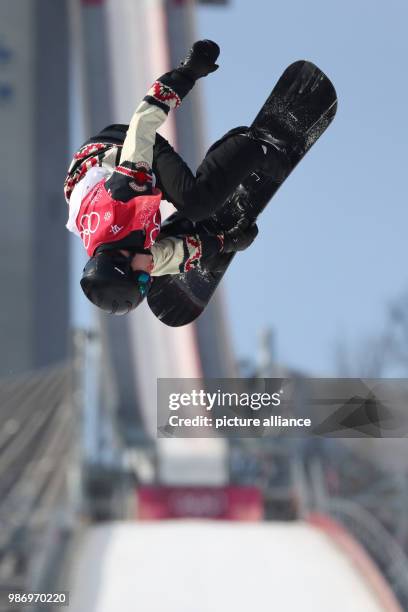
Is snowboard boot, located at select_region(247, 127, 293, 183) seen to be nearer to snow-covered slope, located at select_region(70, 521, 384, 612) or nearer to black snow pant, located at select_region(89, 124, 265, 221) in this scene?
black snow pant, located at select_region(89, 124, 265, 221)

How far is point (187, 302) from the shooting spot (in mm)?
4953

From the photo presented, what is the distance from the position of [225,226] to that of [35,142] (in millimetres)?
16045

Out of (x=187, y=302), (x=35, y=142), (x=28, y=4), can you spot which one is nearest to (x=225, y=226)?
(x=187, y=302)

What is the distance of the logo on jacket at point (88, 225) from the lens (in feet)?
13.9

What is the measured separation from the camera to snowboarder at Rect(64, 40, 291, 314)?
4.17 meters

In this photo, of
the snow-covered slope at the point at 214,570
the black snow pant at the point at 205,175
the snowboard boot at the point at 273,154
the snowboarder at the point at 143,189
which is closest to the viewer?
the snowboarder at the point at 143,189

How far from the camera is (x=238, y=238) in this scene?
188 inches

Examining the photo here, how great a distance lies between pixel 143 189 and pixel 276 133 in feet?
2.79

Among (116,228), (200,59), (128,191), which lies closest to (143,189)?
(128,191)

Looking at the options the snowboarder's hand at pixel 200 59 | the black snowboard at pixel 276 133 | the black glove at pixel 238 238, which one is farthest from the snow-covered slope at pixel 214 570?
the snowboarder's hand at pixel 200 59

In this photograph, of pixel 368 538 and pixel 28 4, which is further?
pixel 28 4

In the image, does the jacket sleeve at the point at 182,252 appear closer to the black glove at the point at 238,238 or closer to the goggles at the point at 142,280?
the black glove at the point at 238,238

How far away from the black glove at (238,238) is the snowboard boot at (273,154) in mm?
257

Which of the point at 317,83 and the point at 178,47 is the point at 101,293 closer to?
the point at 317,83
